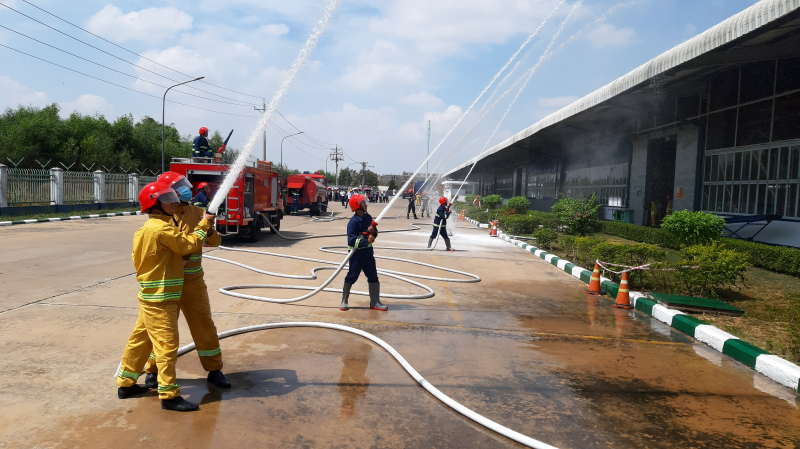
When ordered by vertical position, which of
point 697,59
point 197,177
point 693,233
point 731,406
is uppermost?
point 697,59

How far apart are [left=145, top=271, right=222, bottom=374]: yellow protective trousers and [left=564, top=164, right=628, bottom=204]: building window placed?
23.2 m

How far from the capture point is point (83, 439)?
3.26 meters

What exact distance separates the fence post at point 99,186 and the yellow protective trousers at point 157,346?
27.8m

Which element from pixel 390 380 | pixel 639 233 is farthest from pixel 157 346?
pixel 639 233

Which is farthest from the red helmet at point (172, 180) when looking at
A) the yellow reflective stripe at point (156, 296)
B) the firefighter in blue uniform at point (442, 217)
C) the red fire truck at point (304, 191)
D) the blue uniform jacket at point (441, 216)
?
the red fire truck at point (304, 191)

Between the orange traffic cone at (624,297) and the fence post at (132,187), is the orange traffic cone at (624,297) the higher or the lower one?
the lower one

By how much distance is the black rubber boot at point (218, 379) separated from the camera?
418 centimetres

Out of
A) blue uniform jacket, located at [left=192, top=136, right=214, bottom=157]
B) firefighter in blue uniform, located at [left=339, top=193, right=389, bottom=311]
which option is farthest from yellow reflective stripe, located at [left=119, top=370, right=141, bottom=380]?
blue uniform jacket, located at [left=192, top=136, right=214, bottom=157]

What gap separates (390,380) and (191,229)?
2.14 m

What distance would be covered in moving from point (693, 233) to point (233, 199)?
11.4 m

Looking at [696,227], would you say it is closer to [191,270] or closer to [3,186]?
[191,270]

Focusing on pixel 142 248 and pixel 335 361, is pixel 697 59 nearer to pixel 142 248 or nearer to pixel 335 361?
pixel 335 361

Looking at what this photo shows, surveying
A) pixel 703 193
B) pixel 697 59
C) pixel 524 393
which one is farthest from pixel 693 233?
pixel 524 393

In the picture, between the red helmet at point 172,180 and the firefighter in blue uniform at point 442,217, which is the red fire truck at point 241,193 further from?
the red helmet at point 172,180
